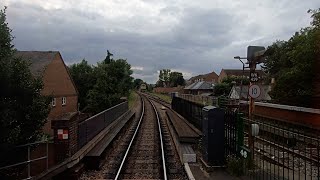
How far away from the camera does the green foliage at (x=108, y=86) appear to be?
43.5m

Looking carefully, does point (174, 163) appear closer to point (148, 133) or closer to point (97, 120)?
point (97, 120)

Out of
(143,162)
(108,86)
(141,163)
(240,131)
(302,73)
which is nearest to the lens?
(240,131)

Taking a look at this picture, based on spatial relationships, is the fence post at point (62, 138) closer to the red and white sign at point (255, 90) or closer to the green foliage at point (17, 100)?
the green foliage at point (17, 100)

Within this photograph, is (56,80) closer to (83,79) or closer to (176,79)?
(83,79)

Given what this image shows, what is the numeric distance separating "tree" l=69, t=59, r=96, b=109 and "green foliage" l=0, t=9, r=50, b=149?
42.3m

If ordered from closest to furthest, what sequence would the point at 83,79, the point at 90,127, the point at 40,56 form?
1. the point at 90,127
2. the point at 40,56
3. the point at 83,79

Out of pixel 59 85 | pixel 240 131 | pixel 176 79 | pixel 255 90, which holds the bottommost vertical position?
pixel 240 131

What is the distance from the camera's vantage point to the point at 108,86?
45.1 meters

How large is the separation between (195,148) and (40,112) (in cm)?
756

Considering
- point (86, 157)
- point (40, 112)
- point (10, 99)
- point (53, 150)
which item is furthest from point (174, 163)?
point (10, 99)

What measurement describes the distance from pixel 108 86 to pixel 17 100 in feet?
121

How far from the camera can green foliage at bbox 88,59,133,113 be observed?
143ft

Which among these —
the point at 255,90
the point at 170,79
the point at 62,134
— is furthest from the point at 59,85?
the point at 170,79

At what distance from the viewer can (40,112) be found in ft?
29.3
